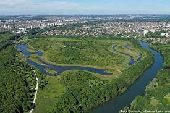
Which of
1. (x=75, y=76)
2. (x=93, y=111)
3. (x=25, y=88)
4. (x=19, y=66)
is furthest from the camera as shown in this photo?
(x=19, y=66)

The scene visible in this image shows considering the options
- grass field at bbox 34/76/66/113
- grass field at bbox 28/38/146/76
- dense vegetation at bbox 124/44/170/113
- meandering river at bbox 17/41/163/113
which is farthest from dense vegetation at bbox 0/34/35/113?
dense vegetation at bbox 124/44/170/113

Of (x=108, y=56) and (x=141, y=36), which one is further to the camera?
(x=141, y=36)

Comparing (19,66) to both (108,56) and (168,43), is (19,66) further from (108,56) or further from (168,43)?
(168,43)

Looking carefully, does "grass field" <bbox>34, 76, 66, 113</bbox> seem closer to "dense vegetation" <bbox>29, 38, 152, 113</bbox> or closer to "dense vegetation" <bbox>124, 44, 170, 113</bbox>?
"dense vegetation" <bbox>29, 38, 152, 113</bbox>

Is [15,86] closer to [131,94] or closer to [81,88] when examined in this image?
[81,88]

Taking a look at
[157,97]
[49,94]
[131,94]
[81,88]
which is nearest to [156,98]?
[157,97]

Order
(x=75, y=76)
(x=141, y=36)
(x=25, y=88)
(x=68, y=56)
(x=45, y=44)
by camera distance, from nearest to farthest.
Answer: (x=25, y=88), (x=75, y=76), (x=68, y=56), (x=45, y=44), (x=141, y=36)

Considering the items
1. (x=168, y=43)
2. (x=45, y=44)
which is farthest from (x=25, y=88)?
(x=168, y=43)

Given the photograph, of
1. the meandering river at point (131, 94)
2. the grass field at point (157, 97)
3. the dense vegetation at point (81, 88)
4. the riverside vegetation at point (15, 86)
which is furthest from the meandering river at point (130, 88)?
the riverside vegetation at point (15, 86)
